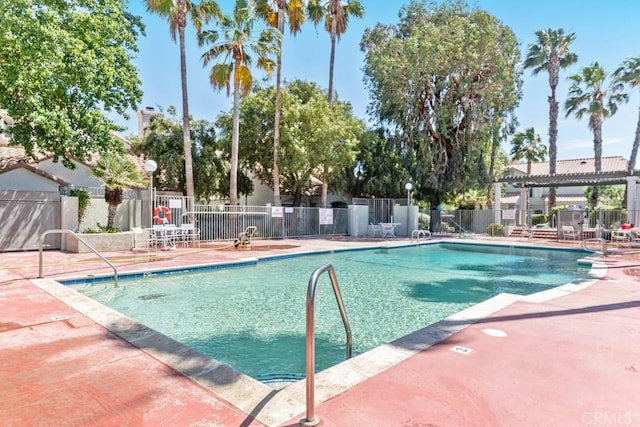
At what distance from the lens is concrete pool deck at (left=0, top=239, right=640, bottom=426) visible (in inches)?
101

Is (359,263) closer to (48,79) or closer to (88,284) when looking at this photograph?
(88,284)

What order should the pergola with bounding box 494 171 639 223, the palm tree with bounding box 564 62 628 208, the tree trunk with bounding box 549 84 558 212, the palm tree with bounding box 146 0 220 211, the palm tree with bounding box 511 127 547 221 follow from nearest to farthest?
1. the palm tree with bounding box 146 0 220 211
2. the pergola with bounding box 494 171 639 223
3. the palm tree with bounding box 564 62 628 208
4. the tree trunk with bounding box 549 84 558 212
5. the palm tree with bounding box 511 127 547 221

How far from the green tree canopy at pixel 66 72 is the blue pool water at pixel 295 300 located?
7.22m

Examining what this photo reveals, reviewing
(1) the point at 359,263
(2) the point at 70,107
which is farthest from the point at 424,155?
(2) the point at 70,107

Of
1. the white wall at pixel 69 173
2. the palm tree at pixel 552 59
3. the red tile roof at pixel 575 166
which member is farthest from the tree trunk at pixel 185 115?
the red tile roof at pixel 575 166

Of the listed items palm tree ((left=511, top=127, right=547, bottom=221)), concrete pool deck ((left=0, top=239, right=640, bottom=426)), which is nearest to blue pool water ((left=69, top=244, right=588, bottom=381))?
concrete pool deck ((left=0, top=239, right=640, bottom=426))

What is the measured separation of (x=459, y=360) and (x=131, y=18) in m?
17.9

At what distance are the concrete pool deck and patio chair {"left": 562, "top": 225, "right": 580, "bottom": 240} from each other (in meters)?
15.6

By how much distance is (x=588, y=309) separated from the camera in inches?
215

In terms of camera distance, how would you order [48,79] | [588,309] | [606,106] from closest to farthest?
[588,309], [48,79], [606,106]

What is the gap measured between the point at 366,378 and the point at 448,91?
2306cm

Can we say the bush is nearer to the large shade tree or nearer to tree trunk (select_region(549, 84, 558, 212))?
tree trunk (select_region(549, 84, 558, 212))

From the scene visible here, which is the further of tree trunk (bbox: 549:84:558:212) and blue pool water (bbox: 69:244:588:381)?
tree trunk (bbox: 549:84:558:212)

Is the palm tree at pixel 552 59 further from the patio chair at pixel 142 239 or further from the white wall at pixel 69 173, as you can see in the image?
the white wall at pixel 69 173
